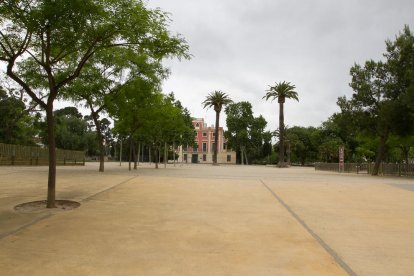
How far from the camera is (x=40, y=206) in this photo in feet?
33.1

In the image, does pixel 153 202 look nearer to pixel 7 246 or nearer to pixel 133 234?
pixel 133 234

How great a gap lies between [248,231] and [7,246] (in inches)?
169

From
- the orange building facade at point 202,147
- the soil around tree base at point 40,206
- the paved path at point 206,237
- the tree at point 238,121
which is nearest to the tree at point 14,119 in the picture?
the paved path at point 206,237

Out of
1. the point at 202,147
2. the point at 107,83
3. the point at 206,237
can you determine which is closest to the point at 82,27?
the point at 206,237

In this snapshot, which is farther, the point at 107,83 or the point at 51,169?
the point at 107,83

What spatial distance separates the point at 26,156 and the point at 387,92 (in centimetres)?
3014

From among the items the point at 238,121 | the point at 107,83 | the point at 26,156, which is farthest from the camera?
the point at 238,121

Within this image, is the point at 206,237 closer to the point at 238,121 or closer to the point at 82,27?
the point at 82,27

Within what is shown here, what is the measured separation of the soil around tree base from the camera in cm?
957

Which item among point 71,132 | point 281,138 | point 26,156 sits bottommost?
point 26,156

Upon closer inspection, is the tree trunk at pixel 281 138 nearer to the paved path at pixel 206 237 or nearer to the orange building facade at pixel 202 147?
the orange building facade at pixel 202 147

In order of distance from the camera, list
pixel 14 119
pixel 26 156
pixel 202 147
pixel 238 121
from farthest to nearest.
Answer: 1. pixel 202 147
2. pixel 238 121
3. pixel 14 119
4. pixel 26 156

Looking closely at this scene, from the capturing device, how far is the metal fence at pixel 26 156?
29797 millimetres

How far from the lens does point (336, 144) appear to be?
66.2m
